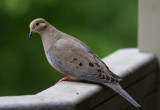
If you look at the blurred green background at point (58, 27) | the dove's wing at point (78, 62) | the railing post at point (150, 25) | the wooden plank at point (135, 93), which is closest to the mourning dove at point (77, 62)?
the dove's wing at point (78, 62)

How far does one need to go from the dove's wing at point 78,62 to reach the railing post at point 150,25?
995mm

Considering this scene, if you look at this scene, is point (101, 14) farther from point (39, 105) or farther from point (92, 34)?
point (39, 105)

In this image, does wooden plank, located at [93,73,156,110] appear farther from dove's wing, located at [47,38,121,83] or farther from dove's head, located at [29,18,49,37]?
dove's head, located at [29,18,49,37]

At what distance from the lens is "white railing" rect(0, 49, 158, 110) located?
2.47m

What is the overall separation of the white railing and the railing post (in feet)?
0.33

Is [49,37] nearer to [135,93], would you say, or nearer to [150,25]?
[135,93]

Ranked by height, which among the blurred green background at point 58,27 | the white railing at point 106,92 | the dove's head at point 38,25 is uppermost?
the blurred green background at point 58,27

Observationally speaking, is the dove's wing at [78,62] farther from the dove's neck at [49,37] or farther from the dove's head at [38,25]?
the dove's head at [38,25]

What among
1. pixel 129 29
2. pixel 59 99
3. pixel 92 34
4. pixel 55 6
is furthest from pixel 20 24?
pixel 59 99

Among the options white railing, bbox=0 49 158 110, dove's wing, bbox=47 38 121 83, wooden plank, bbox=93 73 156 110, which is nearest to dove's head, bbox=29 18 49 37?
dove's wing, bbox=47 38 121 83

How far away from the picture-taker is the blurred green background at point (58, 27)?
514cm

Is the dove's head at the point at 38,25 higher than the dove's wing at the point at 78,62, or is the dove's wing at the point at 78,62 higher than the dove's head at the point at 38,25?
the dove's head at the point at 38,25

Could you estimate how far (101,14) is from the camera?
538 centimetres

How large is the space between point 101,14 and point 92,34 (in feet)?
0.90
